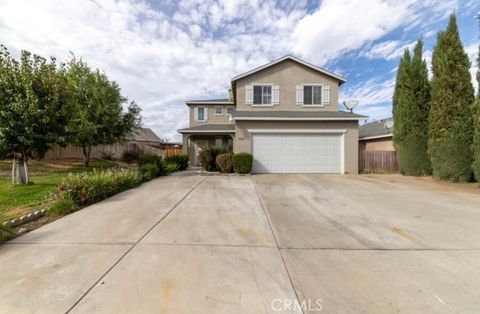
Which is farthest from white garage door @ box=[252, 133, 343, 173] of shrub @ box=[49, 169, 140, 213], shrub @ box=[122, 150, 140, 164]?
shrub @ box=[122, 150, 140, 164]

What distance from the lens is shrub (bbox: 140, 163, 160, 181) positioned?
10500mm

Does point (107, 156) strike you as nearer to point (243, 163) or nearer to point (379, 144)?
point (243, 163)

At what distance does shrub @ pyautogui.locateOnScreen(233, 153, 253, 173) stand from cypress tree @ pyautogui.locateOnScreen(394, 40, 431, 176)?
8.48 m

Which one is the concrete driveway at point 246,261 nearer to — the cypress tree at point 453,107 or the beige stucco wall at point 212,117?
the cypress tree at point 453,107

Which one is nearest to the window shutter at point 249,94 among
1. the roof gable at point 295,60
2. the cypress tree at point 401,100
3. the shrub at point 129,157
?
the roof gable at point 295,60

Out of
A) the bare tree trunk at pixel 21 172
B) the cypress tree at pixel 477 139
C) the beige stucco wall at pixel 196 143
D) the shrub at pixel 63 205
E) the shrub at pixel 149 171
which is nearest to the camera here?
the shrub at pixel 63 205

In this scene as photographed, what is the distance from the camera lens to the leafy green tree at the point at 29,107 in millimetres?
7816

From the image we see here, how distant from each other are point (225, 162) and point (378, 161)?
384 inches

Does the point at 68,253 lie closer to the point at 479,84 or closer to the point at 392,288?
the point at 392,288

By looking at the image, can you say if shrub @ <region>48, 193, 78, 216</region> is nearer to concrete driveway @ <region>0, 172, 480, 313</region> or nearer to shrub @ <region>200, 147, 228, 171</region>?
concrete driveway @ <region>0, 172, 480, 313</region>

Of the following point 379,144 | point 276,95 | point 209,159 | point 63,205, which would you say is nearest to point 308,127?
point 276,95

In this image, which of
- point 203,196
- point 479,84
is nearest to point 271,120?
point 203,196

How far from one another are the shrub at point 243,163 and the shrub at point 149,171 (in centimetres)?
409

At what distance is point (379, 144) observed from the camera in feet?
59.7
